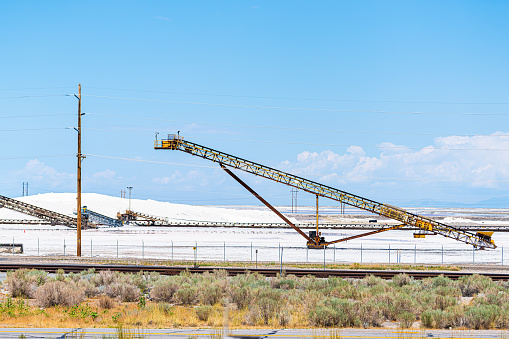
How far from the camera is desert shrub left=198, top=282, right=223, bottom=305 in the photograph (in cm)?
2412

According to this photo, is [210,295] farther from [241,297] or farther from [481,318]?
[481,318]

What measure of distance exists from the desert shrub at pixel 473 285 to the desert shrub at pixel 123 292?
16.7 metres

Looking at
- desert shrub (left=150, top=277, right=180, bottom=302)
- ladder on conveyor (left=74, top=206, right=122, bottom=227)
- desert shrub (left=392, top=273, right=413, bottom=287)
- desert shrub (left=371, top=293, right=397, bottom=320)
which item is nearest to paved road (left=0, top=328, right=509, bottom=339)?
desert shrub (left=371, top=293, right=397, bottom=320)

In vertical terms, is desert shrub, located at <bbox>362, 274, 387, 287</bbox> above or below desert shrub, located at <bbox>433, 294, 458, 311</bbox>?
below

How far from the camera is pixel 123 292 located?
25.4m

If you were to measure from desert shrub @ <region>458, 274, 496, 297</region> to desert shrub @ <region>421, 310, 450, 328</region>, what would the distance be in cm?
960

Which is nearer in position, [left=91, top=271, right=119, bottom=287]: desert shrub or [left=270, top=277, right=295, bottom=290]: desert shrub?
[left=270, top=277, right=295, bottom=290]: desert shrub

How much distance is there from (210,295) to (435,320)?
9.80 m

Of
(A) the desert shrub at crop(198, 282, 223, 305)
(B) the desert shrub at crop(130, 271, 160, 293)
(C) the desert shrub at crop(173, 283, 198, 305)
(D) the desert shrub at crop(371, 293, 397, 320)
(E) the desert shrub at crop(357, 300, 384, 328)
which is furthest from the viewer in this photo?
(B) the desert shrub at crop(130, 271, 160, 293)

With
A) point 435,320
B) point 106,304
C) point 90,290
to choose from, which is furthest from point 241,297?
point 435,320

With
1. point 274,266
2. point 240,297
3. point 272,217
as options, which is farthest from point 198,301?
point 272,217

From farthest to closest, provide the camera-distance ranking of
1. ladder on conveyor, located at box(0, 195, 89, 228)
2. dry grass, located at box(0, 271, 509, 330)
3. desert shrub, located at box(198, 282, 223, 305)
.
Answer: ladder on conveyor, located at box(0, 195, 89, 228), desert shrub, located at box(198, 282, 223, 305), dry grass, located at box(0, 271, 509, 330)

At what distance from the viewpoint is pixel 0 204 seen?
95.7m

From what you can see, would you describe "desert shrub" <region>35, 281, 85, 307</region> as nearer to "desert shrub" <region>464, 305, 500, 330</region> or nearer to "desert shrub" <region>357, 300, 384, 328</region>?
"desert shrub" <region>357, 300, 384, 328</region>
